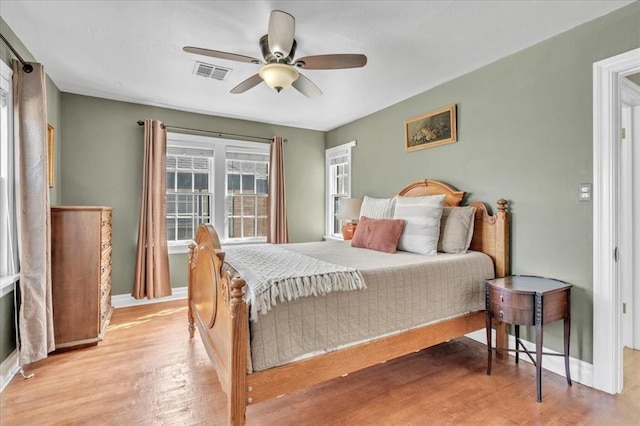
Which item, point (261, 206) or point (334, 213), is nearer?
point (261, 206)

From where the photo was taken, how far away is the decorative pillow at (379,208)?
3.38 meters

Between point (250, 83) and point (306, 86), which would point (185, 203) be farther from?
point (306, 86)

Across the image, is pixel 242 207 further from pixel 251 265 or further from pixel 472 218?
pixel 472 218

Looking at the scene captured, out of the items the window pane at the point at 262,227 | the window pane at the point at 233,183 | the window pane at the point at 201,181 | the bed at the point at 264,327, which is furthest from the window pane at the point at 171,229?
the bed at the point at 264,327

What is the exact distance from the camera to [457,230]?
2.78 metres

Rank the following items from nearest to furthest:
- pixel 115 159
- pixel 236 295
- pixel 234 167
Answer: pixel 236 295 → pixel 115 159 → pixel 234 167

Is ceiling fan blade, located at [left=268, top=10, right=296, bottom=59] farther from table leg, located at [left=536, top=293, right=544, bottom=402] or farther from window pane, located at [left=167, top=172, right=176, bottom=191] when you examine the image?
window pane, located at [left=167, top=172, right=176, bottom=191]

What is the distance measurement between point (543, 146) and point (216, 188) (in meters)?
3.85

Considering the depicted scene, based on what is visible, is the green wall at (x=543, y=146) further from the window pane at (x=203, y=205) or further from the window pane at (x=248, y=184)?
the window pane at (x=203, y=205)

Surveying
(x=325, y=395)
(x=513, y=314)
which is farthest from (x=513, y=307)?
(x=325, y=395)

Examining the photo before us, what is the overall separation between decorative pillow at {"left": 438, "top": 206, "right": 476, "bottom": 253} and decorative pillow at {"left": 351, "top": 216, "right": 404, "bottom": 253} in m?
0.39

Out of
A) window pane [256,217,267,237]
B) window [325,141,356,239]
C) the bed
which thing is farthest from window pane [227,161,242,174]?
the bed

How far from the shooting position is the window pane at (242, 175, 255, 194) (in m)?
4.75

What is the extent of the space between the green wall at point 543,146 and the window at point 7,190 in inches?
Answer: 147
